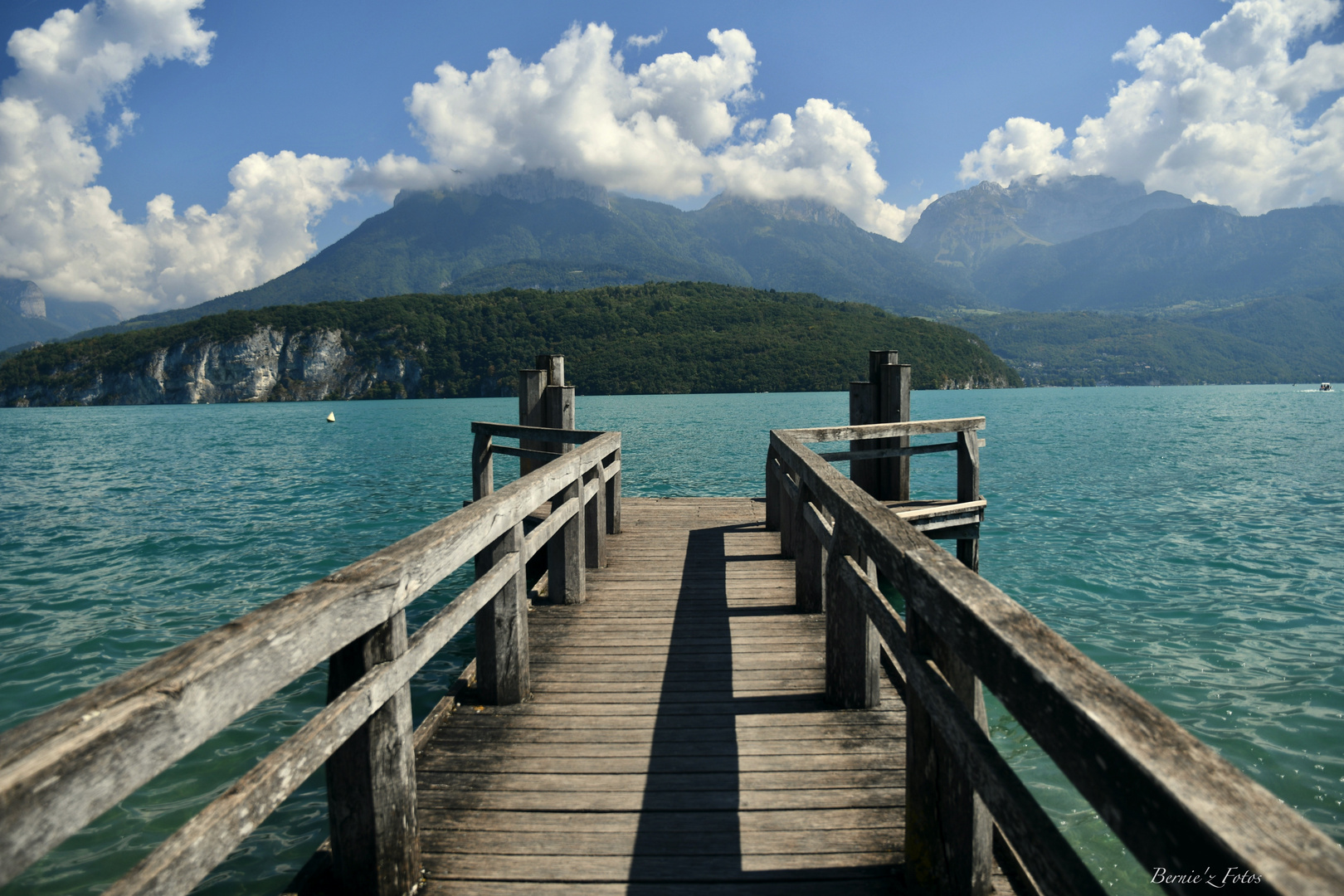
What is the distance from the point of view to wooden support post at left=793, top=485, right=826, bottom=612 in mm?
5066

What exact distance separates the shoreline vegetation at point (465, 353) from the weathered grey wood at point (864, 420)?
340 ft

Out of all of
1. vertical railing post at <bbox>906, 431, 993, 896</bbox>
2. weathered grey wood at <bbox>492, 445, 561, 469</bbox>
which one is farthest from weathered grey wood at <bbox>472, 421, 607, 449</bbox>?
vertical railing post at <bbox>906, 431, 993, 896</bbox>

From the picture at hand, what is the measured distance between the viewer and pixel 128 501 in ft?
61.1

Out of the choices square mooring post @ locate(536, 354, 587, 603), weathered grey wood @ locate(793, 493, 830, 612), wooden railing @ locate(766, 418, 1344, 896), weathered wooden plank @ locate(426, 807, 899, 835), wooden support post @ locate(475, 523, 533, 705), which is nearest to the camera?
wooden railing @ locate(766, 418, 1344, 896)

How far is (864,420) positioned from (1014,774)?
280 inches

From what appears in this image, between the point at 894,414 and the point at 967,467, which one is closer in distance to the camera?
the point at 967,467

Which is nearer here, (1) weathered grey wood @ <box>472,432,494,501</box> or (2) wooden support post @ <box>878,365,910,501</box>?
(2) wooden support post @ <box>878,365,910,501</box>

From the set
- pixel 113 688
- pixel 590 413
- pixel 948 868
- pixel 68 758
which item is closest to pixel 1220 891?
pixel 948 868

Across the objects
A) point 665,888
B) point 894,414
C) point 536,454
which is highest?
point 894,414

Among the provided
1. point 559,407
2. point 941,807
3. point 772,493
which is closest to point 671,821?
point 941,807

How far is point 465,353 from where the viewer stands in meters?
130

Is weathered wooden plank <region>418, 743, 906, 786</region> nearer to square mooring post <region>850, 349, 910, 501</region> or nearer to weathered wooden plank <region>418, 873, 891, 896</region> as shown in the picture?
weathered wooden plank <region>418, 873, 891, 896</region>

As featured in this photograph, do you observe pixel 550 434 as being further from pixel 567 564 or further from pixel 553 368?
pixel 567 564

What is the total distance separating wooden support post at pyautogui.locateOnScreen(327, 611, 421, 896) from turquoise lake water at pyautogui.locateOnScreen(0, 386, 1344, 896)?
6.81 ft
